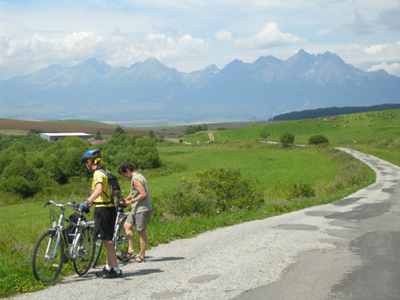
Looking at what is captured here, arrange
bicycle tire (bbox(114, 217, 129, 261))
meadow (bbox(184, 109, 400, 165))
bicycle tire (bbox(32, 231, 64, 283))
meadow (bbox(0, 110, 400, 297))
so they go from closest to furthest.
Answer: bicycle tire (bbox(32, 231, 64, 283)) → bicycle tire (bbox(114, 217, 129, 261)) → meadow (bbox(0, 110, 400, 297)) → meadow (bbox(184, 109, 400, 165))

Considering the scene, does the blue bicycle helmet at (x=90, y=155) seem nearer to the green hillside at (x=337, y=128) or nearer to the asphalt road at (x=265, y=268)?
the asphalt road at (x=265, y=268)

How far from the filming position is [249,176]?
2834 centimetres

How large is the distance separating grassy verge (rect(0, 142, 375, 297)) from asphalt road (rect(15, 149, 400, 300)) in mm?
694

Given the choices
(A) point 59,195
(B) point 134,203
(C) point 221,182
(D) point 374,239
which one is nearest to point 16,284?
(B) point 134,203

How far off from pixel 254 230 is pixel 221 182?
11.4m

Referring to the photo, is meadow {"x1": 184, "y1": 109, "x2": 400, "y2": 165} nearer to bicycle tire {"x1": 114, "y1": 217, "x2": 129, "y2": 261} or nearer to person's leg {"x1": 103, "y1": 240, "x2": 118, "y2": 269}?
bicycle tire {"x1": 114, "y1": 217, "x2": 129, "y2": 261}

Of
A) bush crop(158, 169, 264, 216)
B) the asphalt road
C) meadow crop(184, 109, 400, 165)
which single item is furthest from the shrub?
meadow crop(184, 109, 400, 165)

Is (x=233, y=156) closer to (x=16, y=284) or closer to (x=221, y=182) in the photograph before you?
(x=221, y=182)

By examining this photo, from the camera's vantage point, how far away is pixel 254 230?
14914 millimetres

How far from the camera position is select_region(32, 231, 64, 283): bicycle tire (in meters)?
8.70

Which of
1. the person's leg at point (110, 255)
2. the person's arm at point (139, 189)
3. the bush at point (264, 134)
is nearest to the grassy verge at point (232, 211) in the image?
the person's leg at point (110, 255)

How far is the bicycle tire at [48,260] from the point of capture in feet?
28.5

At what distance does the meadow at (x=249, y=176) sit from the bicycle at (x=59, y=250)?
30cm

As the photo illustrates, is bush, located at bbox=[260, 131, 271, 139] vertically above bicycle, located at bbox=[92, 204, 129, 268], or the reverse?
bicycle, located at bbox=[92, 204, 129, 268]
